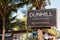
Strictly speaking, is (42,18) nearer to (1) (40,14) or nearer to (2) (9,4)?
(1) (40,14)

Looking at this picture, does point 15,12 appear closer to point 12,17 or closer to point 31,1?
point 12,17

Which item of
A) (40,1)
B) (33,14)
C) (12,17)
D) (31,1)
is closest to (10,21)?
(12,17)

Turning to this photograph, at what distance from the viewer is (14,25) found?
2036cm

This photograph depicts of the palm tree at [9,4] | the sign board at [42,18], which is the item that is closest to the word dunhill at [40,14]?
the sign board at [42,18]

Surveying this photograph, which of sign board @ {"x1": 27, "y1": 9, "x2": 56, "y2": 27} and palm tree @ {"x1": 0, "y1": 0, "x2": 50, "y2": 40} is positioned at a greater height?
palm tree @ {"x1": 0, "y1": 0, "x2": 50, "y2": 40}

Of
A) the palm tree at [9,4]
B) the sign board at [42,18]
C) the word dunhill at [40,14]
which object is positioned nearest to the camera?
the sign board at [42,18]

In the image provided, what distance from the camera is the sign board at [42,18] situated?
34.7 feet

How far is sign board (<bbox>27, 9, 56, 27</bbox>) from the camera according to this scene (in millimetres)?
10570

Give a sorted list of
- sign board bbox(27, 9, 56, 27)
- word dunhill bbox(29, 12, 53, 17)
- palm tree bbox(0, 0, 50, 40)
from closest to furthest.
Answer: sign board bbox(27, 9, 56, 27) → word dunhill bbox(29, 12, 53, 17) → palm tree bbox(0, 0, 50, 40)

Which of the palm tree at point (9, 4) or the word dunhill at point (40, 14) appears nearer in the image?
the word dunhill at point (40, 14)

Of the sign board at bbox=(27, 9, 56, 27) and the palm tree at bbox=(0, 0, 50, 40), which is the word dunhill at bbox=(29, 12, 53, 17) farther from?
the palm tree at bbox=(0, 0, 50, 40)

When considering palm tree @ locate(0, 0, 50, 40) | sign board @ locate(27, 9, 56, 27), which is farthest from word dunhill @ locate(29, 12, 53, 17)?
palm tree @ locate(0, 0, 50, 40)

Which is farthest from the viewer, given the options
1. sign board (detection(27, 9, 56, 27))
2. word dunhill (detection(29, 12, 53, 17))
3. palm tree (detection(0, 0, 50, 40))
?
palm tree (detection(0, 0, 50, 40))

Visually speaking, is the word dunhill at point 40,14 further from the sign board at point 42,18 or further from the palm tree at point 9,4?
the palm tree at point 9,4
